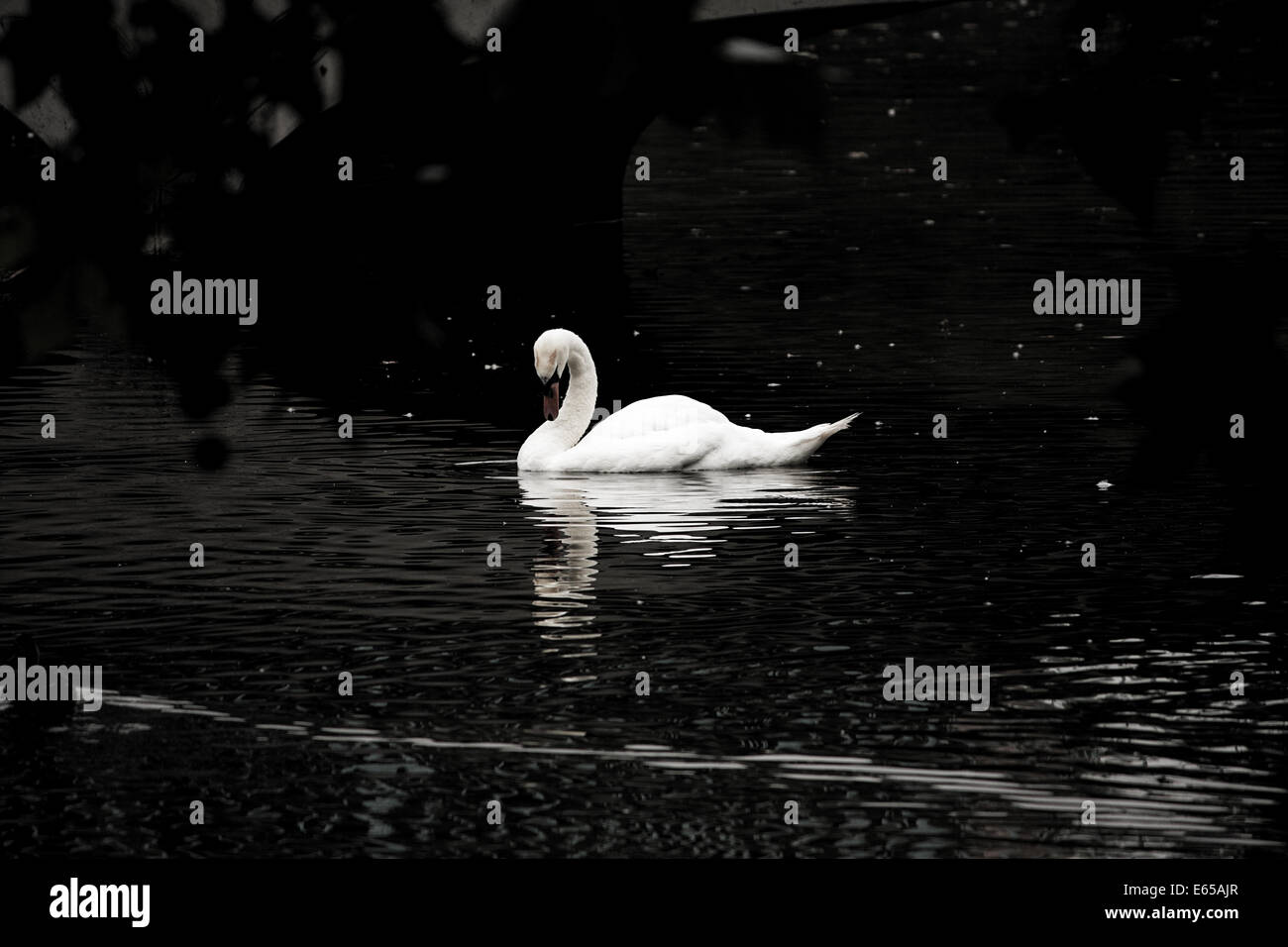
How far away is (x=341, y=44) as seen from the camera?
6.55 meters

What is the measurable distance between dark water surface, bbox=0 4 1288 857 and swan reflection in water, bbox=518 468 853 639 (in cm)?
4

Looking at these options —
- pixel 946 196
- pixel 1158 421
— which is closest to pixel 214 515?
pixel 1158 421

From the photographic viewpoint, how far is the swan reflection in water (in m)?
13.4

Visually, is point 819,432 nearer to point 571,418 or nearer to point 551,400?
point 571,418

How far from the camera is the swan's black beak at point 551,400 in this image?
18.3 metres

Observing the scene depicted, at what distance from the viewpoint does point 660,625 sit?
1237cm

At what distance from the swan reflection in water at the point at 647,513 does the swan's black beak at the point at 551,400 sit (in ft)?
3.24

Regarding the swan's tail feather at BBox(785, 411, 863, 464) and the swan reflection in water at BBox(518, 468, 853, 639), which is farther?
the swan's tail feather at BBox(785, 411, 863, 464)

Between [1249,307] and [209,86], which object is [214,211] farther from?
[1249,307]

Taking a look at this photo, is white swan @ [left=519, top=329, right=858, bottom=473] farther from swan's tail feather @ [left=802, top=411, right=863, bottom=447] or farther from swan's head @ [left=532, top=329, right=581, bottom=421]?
swan's head @ [left=532, top=329, right=581, bottom=421]

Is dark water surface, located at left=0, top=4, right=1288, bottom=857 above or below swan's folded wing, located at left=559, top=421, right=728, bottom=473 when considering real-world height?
below

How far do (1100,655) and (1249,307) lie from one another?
18.1 feet

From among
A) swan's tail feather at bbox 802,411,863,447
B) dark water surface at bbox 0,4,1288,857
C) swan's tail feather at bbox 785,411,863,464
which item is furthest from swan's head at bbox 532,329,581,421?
swan's tail feather at bbox 802,411,863,447

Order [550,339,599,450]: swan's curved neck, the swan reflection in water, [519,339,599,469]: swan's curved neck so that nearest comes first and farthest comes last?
1. the swan reflection in water
2. [519,339,599,469]: swan's curved neck
3. [550,339,599,450]: swan's curved neck
